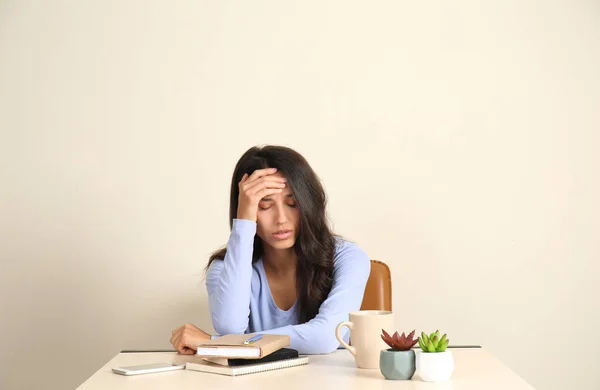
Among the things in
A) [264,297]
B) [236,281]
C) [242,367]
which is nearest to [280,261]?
[264,297]

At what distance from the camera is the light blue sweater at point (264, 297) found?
6.29 ft

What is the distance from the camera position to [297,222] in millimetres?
2252

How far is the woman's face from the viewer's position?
221 cm

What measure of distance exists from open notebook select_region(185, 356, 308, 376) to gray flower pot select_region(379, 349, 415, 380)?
0.28 meters

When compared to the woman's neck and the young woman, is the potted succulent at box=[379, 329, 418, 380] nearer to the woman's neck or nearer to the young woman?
the young woman

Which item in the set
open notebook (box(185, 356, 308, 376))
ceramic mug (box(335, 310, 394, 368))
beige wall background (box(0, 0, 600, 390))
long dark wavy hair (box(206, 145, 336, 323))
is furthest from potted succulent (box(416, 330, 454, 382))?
beige wall background (box(0, 0, 600, 390))

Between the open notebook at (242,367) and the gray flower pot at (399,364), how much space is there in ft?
0.90

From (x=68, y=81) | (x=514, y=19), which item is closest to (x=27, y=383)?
(x=68, y=81)

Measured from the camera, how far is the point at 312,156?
315cm

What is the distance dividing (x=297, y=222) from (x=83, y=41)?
1.59 m

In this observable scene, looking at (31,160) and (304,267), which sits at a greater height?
(31,160)

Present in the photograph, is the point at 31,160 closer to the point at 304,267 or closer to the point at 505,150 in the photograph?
the point at 304,267

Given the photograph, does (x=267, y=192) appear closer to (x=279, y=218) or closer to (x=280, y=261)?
(x=279, y=218)

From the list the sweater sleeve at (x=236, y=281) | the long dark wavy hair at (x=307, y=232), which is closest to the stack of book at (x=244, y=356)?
the sweater sleeve at (x=236, y=281)
